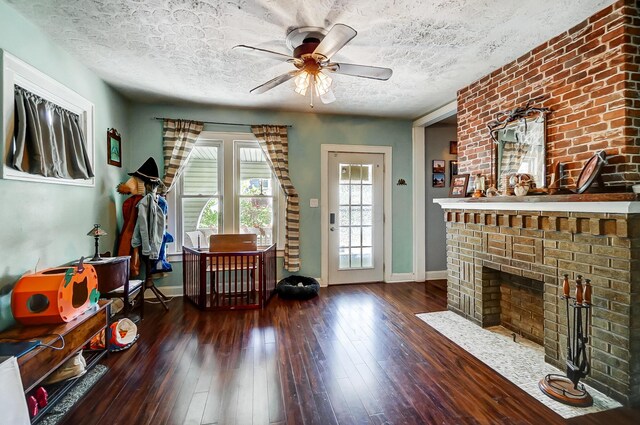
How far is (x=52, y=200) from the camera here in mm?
2357

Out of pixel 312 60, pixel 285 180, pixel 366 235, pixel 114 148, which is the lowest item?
pixel 366 235

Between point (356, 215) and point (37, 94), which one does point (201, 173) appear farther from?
point (356, 215)

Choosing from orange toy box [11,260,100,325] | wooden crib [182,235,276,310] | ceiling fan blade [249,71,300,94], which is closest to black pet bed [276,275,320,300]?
wooden crib [182,235,276,310]

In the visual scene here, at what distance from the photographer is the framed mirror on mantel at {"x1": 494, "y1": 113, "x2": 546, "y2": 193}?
2.50 m

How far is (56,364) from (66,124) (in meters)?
1.94

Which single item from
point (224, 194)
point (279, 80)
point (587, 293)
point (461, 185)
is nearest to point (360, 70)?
point (279, 80)

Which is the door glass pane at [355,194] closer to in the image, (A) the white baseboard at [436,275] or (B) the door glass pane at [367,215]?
(B) the door glass pane at [367,215]

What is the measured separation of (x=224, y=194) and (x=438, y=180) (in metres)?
3.41

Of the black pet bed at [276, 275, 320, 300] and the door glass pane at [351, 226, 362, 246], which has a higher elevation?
the door glass pane at [351, 226, 362, 246]

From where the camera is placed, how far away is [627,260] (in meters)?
1.78

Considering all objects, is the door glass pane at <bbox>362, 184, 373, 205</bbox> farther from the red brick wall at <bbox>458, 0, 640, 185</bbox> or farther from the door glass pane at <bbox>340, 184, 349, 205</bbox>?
the red brick wall at <bbox>458, 0, 640, 185</bbox>

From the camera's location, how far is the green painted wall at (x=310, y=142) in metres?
3.90

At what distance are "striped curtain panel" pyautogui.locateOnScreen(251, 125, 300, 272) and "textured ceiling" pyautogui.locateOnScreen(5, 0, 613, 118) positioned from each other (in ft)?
2.80

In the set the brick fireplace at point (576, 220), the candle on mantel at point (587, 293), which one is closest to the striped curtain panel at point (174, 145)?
the brick fireplace at point (576, 220)
